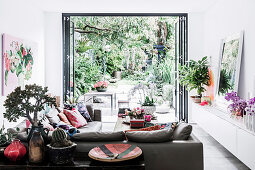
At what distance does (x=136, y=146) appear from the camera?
251cm

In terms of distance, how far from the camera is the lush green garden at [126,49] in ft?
30.2

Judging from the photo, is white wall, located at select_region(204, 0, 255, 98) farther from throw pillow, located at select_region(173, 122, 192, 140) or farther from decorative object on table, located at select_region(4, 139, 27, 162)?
decorative object on table, located at select_region(4, 139, 27, 162)

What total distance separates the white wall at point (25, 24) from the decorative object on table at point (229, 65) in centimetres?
363

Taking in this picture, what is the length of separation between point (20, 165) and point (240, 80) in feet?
11.0

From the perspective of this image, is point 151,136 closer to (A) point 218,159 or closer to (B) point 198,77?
(A) point 218,159

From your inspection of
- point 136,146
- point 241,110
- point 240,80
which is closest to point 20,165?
point 136,146

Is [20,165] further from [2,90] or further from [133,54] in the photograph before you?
[133,54]

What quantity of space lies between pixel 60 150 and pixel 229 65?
333 cm

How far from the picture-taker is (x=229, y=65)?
4.47m

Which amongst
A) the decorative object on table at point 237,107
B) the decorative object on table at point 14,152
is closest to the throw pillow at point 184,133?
the decorative object on table at point 237,107

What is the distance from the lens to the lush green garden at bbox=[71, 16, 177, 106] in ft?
30.2

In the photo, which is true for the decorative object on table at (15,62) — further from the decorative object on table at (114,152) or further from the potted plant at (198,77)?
the potted plant at (198,77)

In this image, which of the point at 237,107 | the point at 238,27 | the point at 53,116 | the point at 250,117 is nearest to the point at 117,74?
the point at 238,27

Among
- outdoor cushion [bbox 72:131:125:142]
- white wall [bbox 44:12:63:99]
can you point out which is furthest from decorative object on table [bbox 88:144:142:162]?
white wall [bbox 44:12:63:99]
